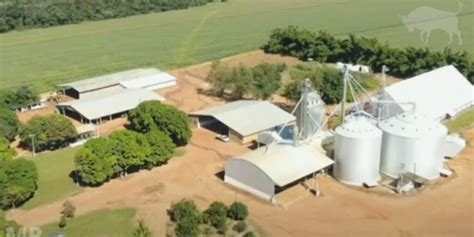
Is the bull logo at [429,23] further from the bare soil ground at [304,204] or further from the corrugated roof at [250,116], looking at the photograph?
the bare soil ground at [304,204]

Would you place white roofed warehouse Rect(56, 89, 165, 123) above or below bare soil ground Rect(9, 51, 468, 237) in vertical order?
above

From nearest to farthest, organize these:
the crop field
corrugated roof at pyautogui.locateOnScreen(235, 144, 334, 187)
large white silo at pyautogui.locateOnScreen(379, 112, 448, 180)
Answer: corrugated roof at pyautogui.locateOnScreen(235, 144, 334, 187)
large white silo at pyautogui.locateOnScreen(379, 112, 448, 180)
the crop field

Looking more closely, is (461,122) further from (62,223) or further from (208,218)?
(62,223)

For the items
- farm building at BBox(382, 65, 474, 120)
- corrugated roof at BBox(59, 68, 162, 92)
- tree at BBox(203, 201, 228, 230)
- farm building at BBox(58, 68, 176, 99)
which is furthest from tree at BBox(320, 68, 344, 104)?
tree at BBox(203, 201, 228, 230)

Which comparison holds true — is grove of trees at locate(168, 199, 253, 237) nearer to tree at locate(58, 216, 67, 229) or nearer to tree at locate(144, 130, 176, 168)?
tree at locate(58, 216, 67, 229)

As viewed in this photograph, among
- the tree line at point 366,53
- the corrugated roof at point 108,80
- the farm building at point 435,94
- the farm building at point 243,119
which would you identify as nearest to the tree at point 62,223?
the farm building at point 243,119

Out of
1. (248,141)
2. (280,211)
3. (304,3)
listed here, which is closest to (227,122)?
(248,141)

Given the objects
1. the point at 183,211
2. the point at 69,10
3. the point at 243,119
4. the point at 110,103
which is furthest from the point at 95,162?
the point at 69,10
